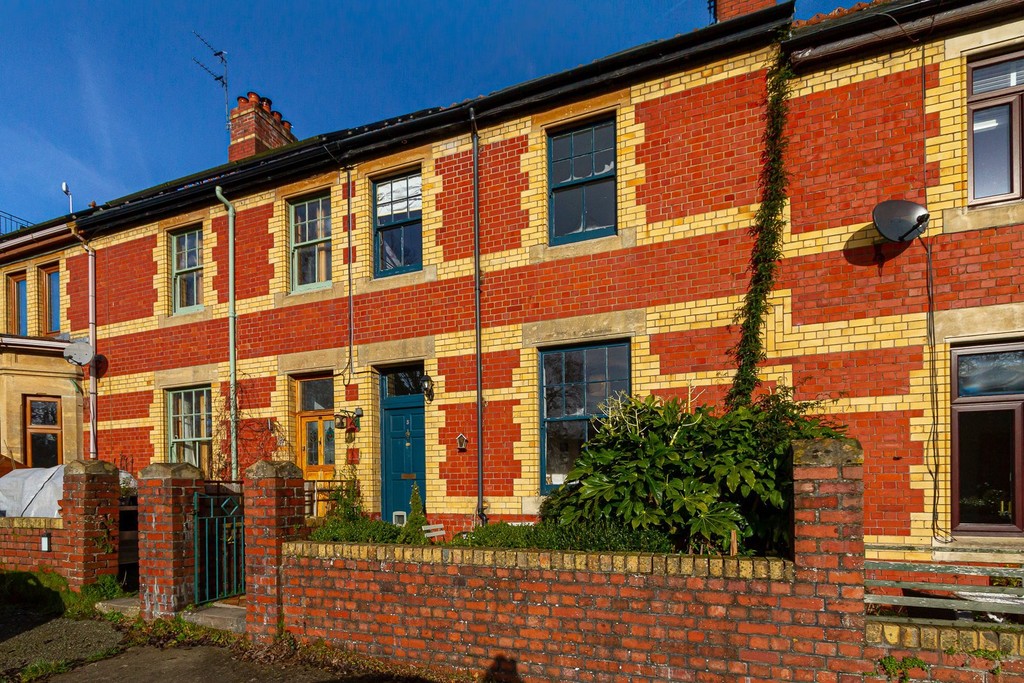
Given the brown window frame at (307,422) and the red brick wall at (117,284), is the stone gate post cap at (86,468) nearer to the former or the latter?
the brown window frame at (307,422)

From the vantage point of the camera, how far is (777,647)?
155 inches

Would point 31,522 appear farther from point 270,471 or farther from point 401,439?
point 401,439

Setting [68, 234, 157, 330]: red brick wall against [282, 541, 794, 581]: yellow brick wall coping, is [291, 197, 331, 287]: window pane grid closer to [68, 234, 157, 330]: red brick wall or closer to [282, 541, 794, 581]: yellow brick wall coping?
[68, 234, 157, 330]: red brick wall

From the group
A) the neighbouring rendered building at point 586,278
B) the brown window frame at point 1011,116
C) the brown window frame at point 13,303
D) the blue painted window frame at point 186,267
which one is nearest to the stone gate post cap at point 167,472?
the neighbouring rendered building at point 586,278

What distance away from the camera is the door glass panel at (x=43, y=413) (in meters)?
11.3

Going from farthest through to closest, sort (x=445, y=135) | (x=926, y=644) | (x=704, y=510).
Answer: (x=445, y=135)
(x=704, y=510)
(x=926, y=644)

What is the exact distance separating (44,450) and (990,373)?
15.3m

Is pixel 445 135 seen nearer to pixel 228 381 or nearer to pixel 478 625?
pixel 228 381

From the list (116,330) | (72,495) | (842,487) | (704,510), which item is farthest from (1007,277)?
(116,330)

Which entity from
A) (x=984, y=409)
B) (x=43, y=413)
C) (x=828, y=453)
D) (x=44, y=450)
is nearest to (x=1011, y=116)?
(x=984, y=409)

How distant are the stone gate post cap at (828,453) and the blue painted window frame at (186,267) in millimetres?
10429

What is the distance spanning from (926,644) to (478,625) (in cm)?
318

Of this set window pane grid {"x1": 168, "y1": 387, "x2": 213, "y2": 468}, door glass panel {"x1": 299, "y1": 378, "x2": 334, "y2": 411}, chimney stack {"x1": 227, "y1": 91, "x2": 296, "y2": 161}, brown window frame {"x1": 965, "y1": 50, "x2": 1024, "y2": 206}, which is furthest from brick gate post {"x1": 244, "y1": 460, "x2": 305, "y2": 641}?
chimney stack {"x1": 227, "y1": 91, "x2": 296, "y2": 161}

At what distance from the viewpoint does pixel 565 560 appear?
4.54 meters
